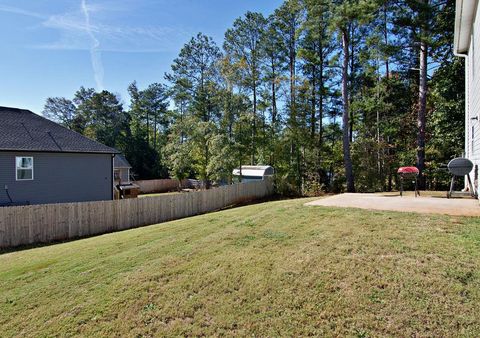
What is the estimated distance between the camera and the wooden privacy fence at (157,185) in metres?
31.9

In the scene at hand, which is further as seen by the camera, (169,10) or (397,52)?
(397,52)

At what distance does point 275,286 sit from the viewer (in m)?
3.77

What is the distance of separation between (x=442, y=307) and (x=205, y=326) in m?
2.58

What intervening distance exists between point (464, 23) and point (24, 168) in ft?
58.4

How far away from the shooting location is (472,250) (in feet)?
13.6

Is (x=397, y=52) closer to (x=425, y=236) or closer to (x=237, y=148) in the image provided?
(x=237, y=148)

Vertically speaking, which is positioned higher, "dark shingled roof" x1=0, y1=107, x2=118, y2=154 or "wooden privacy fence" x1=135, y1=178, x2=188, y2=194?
"dark shingled roof" x1=0, y1=107, x2=118, y2=154

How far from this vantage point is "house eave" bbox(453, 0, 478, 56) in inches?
293

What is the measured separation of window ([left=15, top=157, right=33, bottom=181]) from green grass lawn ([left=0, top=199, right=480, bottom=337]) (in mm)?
9131

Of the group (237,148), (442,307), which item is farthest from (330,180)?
(442,307)

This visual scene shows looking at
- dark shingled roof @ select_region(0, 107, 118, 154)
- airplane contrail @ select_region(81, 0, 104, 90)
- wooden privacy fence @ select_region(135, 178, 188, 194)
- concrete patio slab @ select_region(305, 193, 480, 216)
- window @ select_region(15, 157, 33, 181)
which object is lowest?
wooden privacy fence @ select_region(135, 178, 188, 194)

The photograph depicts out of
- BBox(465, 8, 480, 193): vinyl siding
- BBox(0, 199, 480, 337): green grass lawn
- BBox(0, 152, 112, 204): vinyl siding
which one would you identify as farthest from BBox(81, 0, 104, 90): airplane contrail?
BBox(465, 8, 480, 193): vinyl siding

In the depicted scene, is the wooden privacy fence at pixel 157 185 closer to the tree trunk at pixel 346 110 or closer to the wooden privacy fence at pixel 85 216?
the wooden privacy fence at pixel 85 216

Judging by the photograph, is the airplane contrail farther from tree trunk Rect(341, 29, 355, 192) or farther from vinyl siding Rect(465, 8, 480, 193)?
vinyl siding Rect(465, 8, 480, 193)
